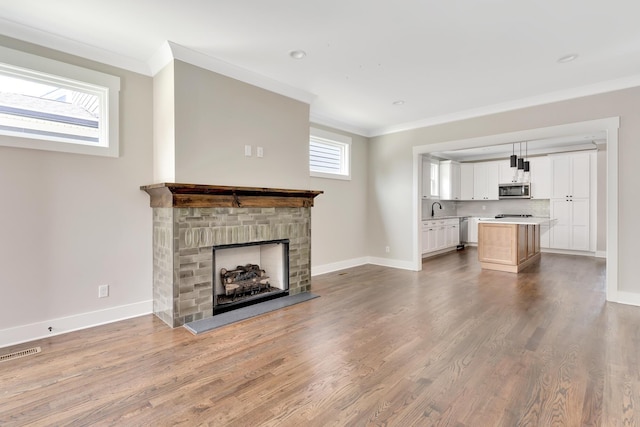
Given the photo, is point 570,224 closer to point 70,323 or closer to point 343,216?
point 343,216

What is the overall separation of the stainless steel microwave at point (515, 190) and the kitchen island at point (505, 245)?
223cm

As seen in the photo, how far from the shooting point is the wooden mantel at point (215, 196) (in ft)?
9.81

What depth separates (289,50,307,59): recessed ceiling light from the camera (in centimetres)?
318

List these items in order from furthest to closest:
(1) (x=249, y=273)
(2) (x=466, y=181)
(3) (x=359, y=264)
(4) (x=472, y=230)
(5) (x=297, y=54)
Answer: (2) (x=466, y=181) → (4) (x=472, y=230) → (3) (x=359, y=264) → (1) (x=249, y=273) → (5) (x=297, y=54)

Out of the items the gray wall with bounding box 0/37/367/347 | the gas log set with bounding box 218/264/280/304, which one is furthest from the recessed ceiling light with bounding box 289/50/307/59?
the gas log set with bounding box 218/264/280/304

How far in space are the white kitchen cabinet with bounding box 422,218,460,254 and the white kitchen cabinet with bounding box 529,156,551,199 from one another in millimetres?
1999

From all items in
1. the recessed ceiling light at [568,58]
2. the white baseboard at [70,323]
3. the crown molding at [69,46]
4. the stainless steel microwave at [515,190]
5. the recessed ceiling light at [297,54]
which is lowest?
the white baseboard at [70,323]

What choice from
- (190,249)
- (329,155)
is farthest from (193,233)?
(329,155)

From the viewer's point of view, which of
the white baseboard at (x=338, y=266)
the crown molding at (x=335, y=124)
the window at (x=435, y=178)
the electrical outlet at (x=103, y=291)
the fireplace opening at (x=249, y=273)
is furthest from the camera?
the window at (x=435, y=178)

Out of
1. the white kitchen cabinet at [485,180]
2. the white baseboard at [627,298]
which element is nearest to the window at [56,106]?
the white baseboard at [627,298]

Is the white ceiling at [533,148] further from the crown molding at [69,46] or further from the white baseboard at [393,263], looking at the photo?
the crown molding at [69,46]

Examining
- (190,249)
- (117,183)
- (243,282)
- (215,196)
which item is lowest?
(243,282)

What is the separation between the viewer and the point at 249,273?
3939mm

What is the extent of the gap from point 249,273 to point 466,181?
24.5ft
